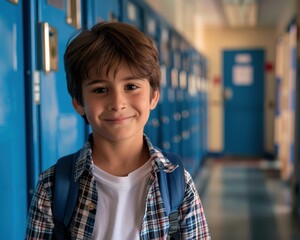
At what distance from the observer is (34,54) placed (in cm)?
166

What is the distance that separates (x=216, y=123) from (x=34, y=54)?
8.59m

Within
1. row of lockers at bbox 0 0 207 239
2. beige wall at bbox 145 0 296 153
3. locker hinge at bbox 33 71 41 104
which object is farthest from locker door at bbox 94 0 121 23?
beige wall at bbox 145 0 296 153

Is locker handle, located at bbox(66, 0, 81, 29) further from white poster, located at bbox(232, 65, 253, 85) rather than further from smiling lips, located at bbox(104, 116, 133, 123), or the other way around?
white poster, located at bbox(232, 65, 253, 85)

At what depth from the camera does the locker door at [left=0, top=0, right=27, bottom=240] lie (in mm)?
1455

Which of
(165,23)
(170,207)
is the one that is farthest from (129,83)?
(165,23)

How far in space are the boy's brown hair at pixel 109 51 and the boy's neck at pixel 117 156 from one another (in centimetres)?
18

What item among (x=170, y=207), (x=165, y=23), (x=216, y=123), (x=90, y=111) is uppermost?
(x=165, y=23)

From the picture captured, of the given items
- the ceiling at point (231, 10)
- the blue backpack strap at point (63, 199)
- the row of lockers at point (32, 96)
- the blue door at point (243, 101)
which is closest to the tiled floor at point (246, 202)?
the blue door at point (243, 101)

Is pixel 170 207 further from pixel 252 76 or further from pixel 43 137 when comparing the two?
pixel 252 76

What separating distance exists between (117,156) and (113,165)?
0.09 ft

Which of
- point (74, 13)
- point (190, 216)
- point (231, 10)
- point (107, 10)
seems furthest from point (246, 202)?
point (190, 216)

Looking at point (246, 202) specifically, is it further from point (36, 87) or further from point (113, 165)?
point (113, 165)

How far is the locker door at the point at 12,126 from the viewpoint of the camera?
1.46 m

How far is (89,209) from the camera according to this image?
1077mm
